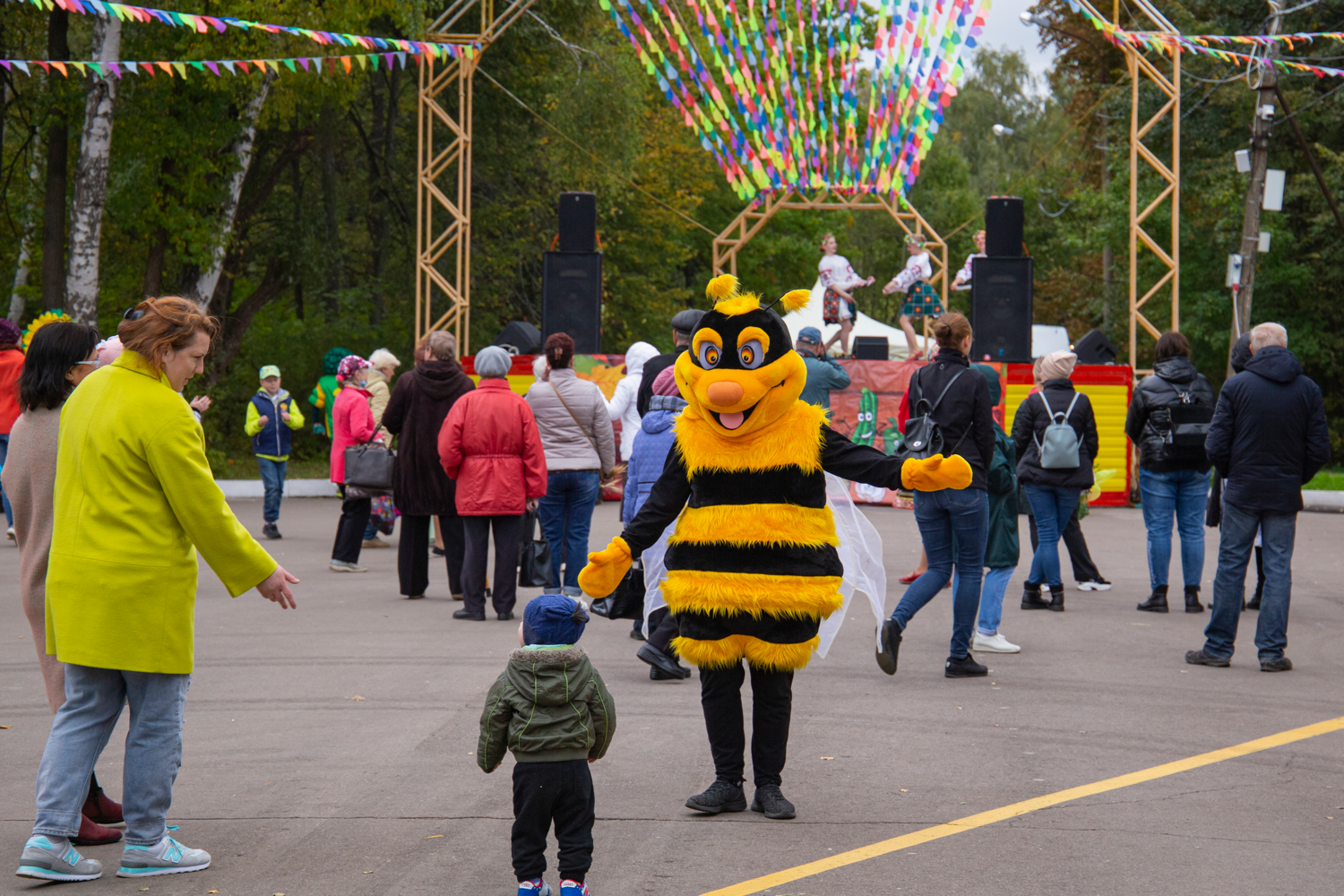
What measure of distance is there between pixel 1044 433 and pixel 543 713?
21.2ft

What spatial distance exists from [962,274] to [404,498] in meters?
14.7

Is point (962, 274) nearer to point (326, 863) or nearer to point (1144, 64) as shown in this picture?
point (1144, 64)

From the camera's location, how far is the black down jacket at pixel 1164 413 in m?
9.27

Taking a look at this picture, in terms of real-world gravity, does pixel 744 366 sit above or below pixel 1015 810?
above

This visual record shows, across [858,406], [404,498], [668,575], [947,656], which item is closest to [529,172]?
[858,406]

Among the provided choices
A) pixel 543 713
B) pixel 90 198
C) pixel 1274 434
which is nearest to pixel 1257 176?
pixel 1274 434

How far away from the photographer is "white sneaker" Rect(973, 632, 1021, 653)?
815 centimetres

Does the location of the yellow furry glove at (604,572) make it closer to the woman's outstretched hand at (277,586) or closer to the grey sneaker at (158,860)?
the woman's outstretched hand at (277,586)

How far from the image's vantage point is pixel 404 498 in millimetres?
9742

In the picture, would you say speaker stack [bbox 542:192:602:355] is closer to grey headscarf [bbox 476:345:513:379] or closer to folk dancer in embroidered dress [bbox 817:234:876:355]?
folk dancer in embroidered dress [bbox 817:234:876:355]

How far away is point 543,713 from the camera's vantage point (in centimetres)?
381

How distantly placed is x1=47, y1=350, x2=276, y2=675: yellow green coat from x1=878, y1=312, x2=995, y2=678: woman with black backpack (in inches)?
158

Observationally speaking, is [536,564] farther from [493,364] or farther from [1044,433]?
[1044,433]

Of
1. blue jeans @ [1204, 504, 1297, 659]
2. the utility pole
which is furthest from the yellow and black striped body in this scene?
the utility pole
